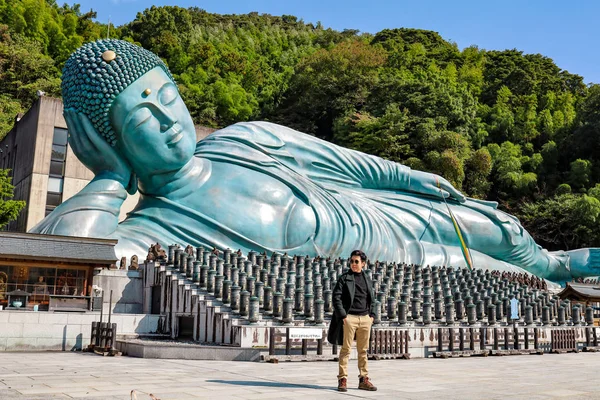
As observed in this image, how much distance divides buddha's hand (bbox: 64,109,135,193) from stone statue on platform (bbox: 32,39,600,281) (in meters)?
0.02

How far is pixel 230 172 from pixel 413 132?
21884mm

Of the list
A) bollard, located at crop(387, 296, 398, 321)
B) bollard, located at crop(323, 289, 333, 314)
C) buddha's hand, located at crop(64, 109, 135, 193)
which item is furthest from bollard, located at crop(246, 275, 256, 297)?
buddha's hand, located at crop(64, 109, 135, 193)

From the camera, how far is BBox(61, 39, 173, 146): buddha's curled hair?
13445mm

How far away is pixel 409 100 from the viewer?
122ft

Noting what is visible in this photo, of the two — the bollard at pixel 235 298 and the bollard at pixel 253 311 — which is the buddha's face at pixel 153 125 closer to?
the bollard at pixel 235 298

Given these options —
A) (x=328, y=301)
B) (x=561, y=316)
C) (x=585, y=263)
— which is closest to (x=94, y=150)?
(x=328, y=301)

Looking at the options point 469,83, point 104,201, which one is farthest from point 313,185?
point 469,83

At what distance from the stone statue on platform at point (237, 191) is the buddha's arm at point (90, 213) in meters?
0.03

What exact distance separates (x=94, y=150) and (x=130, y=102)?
1403 mm

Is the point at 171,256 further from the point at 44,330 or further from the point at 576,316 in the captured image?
the point at 576,316

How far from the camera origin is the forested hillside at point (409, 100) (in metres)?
34.7

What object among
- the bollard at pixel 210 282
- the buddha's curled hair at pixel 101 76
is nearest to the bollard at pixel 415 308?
the bollard at pixel 210 282

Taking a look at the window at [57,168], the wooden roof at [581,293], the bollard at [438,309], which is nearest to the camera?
the bollard at [438,309]

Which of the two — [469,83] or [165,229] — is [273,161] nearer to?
[165,229]
